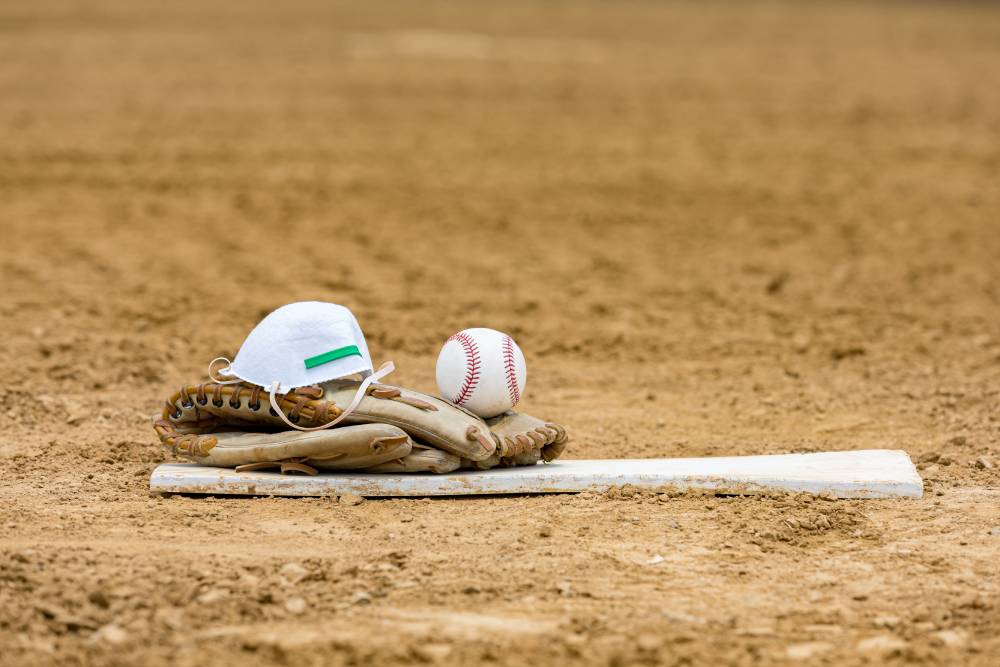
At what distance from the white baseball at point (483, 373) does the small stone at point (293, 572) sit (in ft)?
3.43

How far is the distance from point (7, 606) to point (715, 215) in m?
6.58

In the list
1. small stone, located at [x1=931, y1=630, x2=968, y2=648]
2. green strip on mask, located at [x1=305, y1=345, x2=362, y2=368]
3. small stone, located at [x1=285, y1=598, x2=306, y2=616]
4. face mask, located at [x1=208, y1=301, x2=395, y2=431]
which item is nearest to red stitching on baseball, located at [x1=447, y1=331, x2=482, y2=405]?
face mask, located at [x1=208, y1=301, x2=395, y2=431]

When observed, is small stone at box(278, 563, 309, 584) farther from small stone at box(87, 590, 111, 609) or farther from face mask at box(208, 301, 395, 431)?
face mask at box(208, 301, 395, 431)

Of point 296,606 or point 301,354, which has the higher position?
point 301,354

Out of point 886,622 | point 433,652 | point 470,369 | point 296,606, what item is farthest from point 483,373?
point 886,622

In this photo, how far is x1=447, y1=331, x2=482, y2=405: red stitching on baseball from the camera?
4.26 m

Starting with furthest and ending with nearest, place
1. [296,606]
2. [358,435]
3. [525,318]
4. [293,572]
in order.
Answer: [525,318]
[358,435]
[293,572]
[296,606]

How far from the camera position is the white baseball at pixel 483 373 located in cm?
426

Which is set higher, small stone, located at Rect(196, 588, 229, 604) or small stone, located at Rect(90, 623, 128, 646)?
small stone, located at Rect(196, 588, 229, 604)

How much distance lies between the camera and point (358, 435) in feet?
13.2

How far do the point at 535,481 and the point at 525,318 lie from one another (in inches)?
103

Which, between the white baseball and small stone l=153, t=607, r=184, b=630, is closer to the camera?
small stone l=153, t=607, r=184, b=630

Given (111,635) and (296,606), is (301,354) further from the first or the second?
(111,635)

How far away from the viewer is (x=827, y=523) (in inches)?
152
